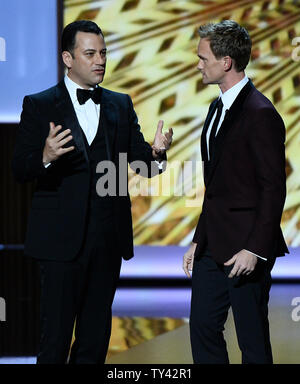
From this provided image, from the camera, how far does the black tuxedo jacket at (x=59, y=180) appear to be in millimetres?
2512

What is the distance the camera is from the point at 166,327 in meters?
4.46

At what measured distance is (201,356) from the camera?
2533mm

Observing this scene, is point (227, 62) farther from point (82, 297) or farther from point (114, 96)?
point (82, 297)

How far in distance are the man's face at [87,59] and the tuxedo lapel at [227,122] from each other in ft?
1.43

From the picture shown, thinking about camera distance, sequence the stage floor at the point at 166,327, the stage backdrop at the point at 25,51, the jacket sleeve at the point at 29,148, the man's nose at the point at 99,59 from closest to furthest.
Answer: the jacket sleeve at the point at 29,148 < the man's nose at the point at 99,59 < the stage floor at the point at 166,327 < the stage backdrop at the point at 25,51

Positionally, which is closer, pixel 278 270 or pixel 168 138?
pixel 168 138

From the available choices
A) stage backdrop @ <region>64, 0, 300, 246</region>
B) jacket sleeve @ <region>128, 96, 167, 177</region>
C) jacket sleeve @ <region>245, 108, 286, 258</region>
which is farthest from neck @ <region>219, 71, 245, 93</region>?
stage backdrop @ <region>64, 0, 300, 246</region>

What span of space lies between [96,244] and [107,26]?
3788 millimetres

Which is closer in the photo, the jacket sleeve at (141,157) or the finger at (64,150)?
the finger at (64,150)

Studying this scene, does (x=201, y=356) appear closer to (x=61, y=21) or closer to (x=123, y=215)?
(x=123, y=215)

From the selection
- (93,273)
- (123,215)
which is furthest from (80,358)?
(123,215)

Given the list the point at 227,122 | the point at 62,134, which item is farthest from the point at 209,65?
the point at 62,134

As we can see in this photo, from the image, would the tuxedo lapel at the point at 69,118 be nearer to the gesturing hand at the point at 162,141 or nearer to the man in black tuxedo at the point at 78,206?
the man in black tuxedo at the point at 78,206

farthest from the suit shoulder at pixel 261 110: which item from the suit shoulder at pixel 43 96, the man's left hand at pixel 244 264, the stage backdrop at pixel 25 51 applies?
the stage backdrop at pixel 25 51
